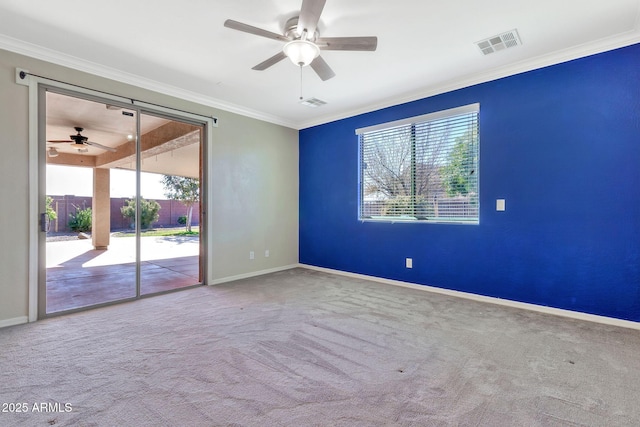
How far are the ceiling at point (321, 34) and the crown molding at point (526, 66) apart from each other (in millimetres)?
10

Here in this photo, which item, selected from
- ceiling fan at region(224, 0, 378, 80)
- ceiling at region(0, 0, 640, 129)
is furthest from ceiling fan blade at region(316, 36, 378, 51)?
ceiling at region(0, 0, 640, 129)

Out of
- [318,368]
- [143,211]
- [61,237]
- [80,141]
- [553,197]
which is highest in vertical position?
[80,141]

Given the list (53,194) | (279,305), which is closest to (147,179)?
(53,194)

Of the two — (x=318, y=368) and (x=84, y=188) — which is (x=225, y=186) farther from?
(x=318, y=368)

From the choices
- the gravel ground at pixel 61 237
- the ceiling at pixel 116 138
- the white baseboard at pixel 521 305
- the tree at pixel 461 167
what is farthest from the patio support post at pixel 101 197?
the tree at pixel 461 167

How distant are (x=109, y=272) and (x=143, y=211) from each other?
1794mm

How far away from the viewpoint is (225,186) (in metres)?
4.57

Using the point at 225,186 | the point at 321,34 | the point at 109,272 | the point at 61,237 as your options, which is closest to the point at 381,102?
the point at 321,34

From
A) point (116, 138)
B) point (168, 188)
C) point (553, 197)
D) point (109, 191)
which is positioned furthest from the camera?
point (168, 188)

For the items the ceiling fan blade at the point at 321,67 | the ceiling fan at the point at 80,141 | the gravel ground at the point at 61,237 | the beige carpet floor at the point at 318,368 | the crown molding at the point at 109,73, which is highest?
the crown molding at the point at 109,73

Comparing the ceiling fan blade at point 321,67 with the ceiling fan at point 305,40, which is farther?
the ceiling fan blade at point 321,67

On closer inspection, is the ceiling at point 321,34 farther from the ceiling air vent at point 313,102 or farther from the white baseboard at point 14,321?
the white baseboard at point 14,321

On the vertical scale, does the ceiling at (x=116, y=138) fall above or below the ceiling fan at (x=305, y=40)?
below

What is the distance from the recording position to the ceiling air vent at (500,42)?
2.75 m
